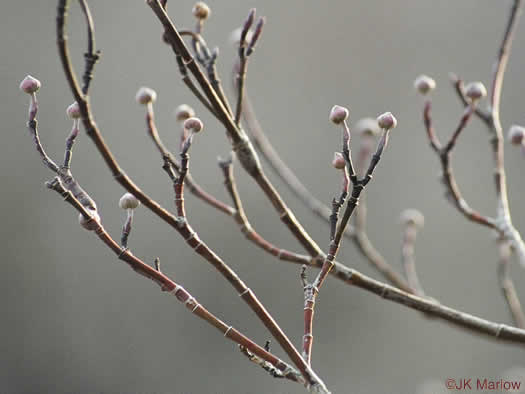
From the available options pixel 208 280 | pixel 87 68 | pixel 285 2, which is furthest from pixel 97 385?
pixel 87 68

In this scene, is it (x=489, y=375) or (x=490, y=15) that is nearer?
(x=489, y=375)

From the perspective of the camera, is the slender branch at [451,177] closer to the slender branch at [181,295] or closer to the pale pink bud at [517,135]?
the pale pink bud at [517,135]

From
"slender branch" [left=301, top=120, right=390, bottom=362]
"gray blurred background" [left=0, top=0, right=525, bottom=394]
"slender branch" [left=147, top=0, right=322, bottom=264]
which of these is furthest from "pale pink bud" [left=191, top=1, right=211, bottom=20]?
"gray blurred background" [left=0, top=0, right=525, bottom=394]

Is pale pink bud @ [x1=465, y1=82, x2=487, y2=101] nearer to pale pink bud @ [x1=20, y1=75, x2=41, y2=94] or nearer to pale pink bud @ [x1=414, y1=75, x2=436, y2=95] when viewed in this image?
pale pink bud @ [x1=414, y1=75, x2=436, y2=95]

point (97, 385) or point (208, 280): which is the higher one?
point (208, 280)

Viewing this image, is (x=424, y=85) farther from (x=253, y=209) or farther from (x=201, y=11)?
(x=253, y=209)

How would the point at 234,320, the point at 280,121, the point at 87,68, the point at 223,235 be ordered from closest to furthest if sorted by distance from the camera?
the point at 87,68
the point at 234,320
the point at 223,235
the point at 280,121

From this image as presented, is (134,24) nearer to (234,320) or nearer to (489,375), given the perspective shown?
(234,320)
